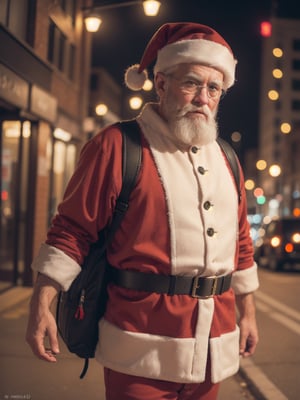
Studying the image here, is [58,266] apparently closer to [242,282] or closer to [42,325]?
[42,325]

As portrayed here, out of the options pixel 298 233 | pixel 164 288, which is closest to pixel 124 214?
pixel 164 288

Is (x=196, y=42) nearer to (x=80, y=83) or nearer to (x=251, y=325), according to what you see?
(x=251, y=325)

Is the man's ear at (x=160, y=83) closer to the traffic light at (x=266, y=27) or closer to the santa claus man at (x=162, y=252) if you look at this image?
the santa claus man at (x=162, y=252)

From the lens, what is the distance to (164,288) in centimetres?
247

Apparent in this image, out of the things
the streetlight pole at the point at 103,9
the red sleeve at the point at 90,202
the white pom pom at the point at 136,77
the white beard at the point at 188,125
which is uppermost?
the streetlight pole at the point at 103,9

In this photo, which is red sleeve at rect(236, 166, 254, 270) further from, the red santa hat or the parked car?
the parked car

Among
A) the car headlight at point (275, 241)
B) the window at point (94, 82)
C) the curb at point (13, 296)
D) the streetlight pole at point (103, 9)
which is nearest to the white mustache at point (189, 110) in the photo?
the curb at point (13, 296)

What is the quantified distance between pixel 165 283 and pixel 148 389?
411mm

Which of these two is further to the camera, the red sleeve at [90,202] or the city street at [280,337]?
the city street at [280,337]

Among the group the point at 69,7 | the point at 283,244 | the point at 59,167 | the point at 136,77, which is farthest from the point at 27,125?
the point at 283,244

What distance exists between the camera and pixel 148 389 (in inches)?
97.2

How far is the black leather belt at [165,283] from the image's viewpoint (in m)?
2.46

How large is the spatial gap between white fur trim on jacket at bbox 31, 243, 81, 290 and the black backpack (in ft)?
0.17

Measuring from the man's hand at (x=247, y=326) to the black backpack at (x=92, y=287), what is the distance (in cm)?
69
